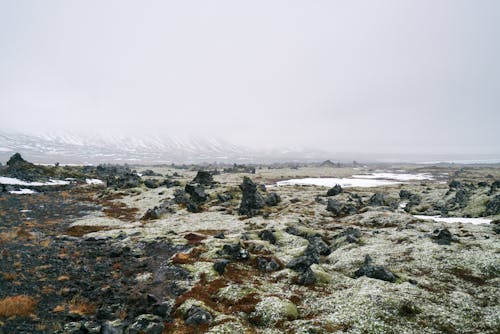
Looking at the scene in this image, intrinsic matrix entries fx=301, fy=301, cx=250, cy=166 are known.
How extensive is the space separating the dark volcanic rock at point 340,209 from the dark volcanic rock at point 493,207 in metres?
29.5

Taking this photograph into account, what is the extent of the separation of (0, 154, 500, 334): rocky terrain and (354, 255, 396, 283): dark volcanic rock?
0.14m

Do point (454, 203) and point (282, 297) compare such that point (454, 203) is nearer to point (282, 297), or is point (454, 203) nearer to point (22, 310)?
point (282, 297)

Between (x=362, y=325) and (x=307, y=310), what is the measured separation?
5887mm

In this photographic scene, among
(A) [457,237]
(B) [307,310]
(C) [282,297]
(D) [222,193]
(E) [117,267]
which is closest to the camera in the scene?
(B) [307,310]

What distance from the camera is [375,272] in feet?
121

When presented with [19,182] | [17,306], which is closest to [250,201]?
[17,306]

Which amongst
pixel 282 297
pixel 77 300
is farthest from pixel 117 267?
pixel 282 297

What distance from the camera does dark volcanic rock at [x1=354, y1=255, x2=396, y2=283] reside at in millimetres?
35825

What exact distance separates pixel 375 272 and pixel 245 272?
16345 millimetres

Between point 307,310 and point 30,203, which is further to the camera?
point 30,203

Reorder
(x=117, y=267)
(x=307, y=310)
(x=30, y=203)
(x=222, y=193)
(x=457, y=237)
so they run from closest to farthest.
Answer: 1. (x=307, y=310)
2. (x=117, y=267)
3. (x=457, y=237)
4. (x=30, y=203)
5. (x=222, y=193)

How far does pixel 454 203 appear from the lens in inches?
3285

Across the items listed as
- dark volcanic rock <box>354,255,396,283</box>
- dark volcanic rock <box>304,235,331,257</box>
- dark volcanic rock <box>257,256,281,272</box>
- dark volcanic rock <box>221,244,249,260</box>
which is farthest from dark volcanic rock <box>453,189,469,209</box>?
dark volcanic rock <box>221,244,249,260</box>

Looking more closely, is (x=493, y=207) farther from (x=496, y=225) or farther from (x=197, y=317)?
(x=197, y=317)
